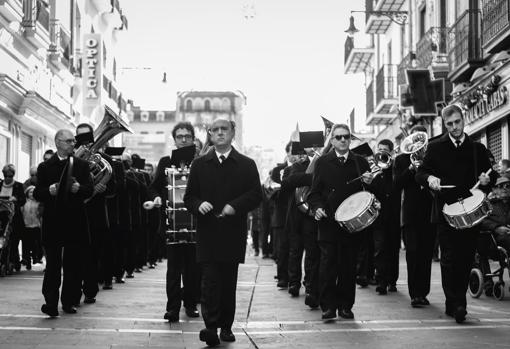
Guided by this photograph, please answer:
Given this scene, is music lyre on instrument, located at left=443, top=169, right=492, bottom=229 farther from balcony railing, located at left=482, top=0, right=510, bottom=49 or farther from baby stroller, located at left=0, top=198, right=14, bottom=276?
balcony railing, located at left=482, top=0, right=510, bottom=49

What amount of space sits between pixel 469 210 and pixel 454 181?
54 centimetres

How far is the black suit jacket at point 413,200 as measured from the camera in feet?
34.5

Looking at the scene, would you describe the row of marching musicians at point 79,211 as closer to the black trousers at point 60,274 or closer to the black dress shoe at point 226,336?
the black trousers at point 60,274

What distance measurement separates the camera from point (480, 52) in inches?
883

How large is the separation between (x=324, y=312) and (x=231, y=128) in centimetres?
216

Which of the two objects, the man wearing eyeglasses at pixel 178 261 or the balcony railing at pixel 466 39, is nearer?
the man wearing eyeglasses at pixel 178 261

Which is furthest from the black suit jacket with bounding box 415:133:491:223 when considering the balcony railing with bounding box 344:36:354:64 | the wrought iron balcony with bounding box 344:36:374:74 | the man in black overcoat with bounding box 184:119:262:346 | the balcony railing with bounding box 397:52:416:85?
the balcony railing with bounding box 344:36:354:64

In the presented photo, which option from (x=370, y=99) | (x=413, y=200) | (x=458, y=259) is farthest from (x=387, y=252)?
(x=370, y=99)

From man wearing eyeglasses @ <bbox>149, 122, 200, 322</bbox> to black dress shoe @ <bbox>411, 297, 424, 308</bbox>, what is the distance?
2275mm

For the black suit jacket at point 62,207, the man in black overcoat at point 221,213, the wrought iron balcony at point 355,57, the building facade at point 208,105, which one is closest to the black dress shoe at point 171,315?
the black suit jacket at point 62,207

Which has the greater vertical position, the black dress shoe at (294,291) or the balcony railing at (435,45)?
the balcony railing at (435,45)

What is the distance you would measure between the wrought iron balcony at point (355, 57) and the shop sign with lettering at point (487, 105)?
21147mm

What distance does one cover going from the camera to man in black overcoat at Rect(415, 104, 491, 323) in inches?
357

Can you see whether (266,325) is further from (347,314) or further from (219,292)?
(219,292)
